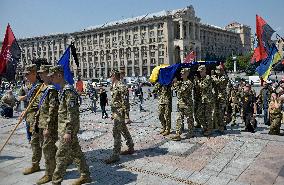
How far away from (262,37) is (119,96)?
799 centimetres

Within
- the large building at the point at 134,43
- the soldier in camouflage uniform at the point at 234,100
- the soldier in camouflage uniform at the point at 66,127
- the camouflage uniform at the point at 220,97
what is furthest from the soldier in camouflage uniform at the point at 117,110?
the large building at the point at 134,43

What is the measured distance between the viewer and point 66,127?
605 cm

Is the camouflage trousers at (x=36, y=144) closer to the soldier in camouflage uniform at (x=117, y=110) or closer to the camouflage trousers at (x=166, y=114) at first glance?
the soldier in camouflage uniform at (x=117, y=110)

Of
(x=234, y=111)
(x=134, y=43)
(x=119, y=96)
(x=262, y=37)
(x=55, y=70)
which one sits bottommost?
(x=234, y=111)

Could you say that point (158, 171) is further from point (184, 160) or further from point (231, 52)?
point (231, 52)

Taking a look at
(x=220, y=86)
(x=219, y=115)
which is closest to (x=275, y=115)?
(x=219, y=115)

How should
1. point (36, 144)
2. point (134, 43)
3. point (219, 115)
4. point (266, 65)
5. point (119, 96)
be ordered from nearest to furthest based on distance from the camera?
point (36, 144)
point (119, 96)
point (219, 115)
point (266, 65)
point (134, 43)

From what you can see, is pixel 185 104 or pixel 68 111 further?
pixel 185 104

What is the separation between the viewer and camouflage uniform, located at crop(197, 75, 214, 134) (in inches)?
397

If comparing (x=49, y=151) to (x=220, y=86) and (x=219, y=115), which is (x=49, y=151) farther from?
(x=220, y=86)

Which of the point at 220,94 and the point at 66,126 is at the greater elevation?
the point at 220,94

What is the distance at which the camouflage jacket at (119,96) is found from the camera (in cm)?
802

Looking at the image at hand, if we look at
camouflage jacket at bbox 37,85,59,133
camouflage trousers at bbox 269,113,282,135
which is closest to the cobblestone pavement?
camouflage trousers at bbox 269,113,282,135

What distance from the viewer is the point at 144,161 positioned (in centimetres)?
792
